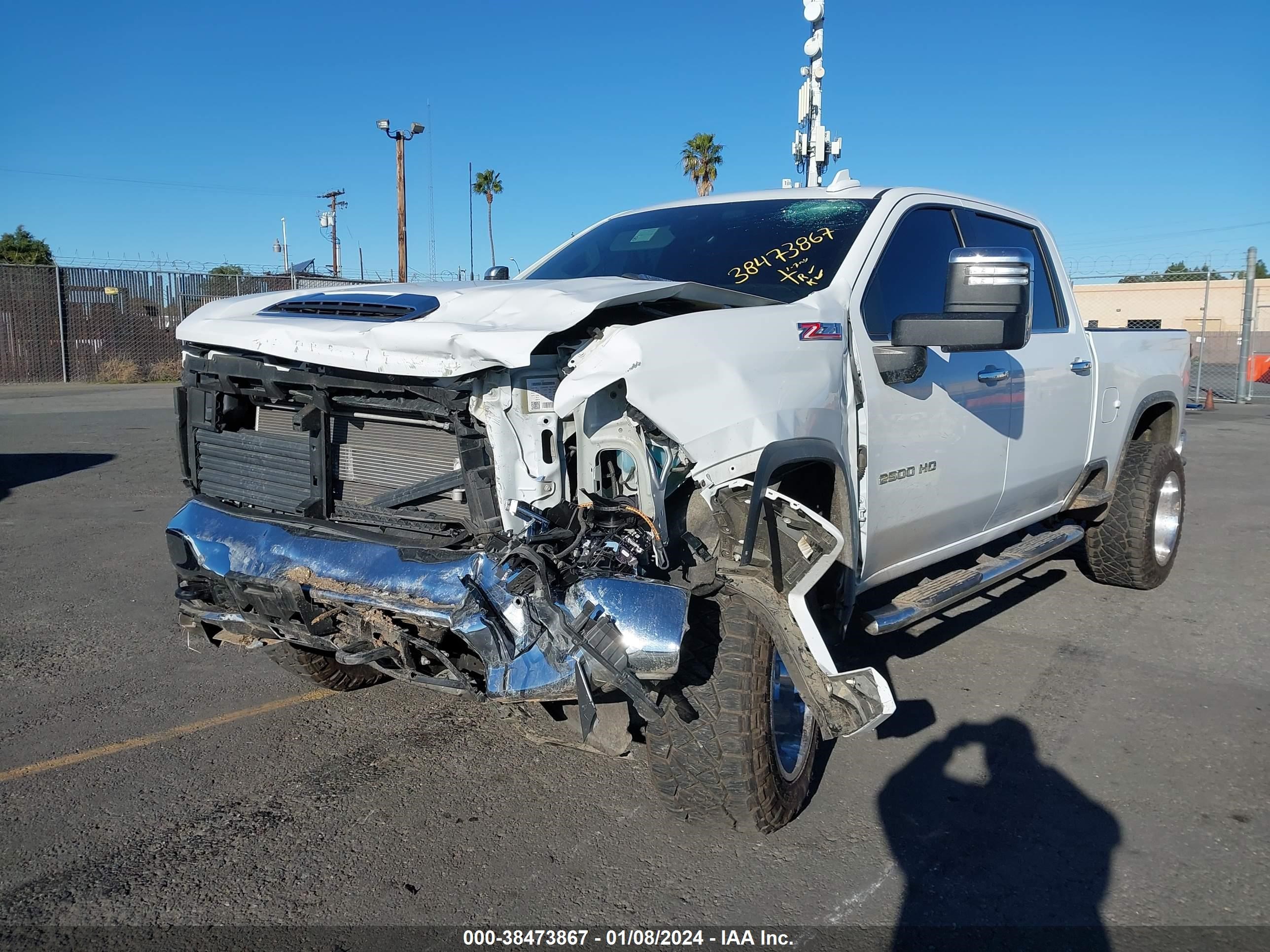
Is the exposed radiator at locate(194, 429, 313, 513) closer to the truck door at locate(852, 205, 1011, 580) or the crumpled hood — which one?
the crumpled hood

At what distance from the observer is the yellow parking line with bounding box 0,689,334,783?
363 cm

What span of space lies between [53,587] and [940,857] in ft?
17.3

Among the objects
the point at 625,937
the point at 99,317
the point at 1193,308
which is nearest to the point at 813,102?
the point at 625,937

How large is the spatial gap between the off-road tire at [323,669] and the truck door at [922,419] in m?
2.16

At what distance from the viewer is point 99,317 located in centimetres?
2147

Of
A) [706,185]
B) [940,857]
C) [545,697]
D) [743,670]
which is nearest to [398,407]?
[545,697]

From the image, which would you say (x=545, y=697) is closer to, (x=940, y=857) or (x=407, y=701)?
(x=940, y=857)

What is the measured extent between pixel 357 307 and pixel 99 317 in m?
21.4

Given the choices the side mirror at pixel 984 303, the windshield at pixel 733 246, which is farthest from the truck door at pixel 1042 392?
the side mirror at pixel 984 303

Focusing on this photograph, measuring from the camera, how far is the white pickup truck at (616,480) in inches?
107

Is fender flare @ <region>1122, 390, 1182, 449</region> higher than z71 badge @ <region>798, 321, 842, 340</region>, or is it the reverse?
Result: z71 badge @ <region>798, 321, 842, 340</region>

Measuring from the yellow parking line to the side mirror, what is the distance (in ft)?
9.94

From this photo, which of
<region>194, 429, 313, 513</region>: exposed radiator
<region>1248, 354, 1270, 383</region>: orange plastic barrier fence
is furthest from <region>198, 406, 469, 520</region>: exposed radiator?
<region>1248, 354, 1270, 383</region>: orange plastic barrier fence

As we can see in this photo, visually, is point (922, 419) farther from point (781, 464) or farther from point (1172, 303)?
point (1172, 303)
